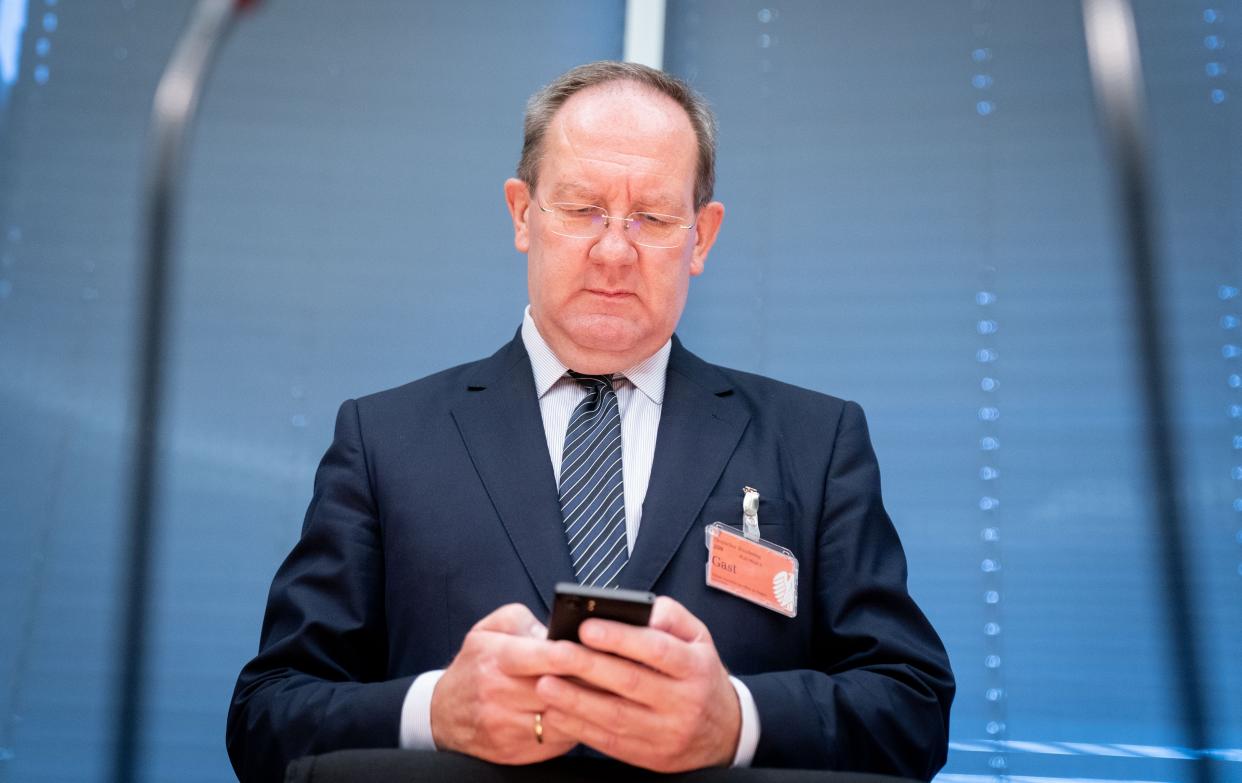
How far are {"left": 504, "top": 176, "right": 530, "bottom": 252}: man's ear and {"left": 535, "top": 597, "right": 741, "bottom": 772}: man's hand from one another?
973mm

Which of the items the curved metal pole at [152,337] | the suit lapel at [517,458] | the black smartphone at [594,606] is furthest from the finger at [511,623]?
the curved metal pole at [152,337]

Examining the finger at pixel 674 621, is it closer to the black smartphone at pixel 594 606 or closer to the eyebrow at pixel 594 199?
the black smartphone at pixel 594 606

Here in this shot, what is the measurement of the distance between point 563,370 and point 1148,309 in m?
1.81

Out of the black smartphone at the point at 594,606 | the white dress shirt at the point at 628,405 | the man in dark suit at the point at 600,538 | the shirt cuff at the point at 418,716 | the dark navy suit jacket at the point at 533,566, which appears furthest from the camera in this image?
the white dress shirt at the point at 628,405

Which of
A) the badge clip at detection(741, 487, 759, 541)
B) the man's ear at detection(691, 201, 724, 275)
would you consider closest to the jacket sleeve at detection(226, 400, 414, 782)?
the badge clip at detection(741, 487, 759, 541)

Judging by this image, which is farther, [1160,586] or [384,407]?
[1160,586]

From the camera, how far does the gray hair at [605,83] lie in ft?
6.53

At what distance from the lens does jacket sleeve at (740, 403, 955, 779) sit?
4.65 feet

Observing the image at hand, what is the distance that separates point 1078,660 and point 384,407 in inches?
74.7

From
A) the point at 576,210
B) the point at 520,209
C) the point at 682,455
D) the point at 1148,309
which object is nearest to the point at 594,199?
the point at 576,210

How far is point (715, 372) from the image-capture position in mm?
1996

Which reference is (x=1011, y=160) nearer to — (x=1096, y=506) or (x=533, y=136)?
(x=1096, y=506)

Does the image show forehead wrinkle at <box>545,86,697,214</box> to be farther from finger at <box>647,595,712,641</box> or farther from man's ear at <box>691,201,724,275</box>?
finger at <box>647,595,712,641</box>

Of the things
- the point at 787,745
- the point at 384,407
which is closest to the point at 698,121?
the point at 384,407
